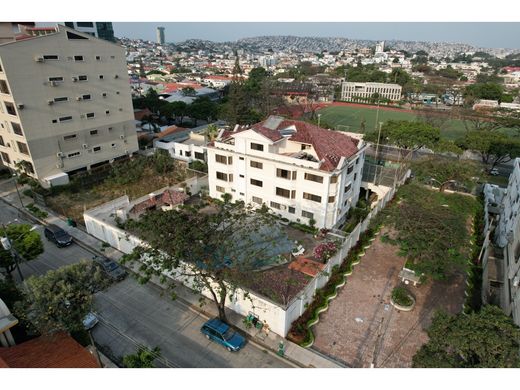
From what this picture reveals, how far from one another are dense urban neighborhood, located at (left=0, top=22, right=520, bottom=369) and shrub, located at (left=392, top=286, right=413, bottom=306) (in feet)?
0.31

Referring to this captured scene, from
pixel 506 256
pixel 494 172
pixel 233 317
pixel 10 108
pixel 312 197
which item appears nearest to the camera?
pixel 233 317

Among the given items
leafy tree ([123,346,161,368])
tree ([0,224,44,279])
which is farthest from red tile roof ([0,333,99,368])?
tree ([0,224,44,279])

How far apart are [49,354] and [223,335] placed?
8818 mm

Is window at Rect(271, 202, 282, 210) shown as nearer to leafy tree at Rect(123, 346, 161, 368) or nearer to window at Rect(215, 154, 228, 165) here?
window at Rect(215, 154, 228, 165)

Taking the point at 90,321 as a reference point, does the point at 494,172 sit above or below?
below

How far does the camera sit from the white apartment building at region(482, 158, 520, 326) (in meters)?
20.4

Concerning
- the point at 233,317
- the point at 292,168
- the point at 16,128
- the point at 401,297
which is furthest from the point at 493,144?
the point at 16,128

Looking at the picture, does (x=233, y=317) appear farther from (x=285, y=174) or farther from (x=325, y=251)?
(x=285, y=174)

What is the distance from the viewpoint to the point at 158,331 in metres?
21.0

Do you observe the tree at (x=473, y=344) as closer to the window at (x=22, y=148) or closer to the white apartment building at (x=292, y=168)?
the white apartment building at (x=292, y=168)

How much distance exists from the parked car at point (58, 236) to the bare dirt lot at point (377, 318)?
22.6 metres

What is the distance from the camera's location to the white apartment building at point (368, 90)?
112312mm

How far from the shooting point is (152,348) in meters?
19.9

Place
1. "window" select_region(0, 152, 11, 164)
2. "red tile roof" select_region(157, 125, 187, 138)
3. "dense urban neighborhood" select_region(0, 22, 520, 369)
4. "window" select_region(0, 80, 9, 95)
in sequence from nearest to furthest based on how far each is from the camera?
"dense urban neighborhood" select_region(0, 22, 520, 369) < "window" select_region(0, 80, 9, 95) < "window" select_region(0, 152, 11, 164) < "red tile roof" select_region(157, 125, 187, 138)
